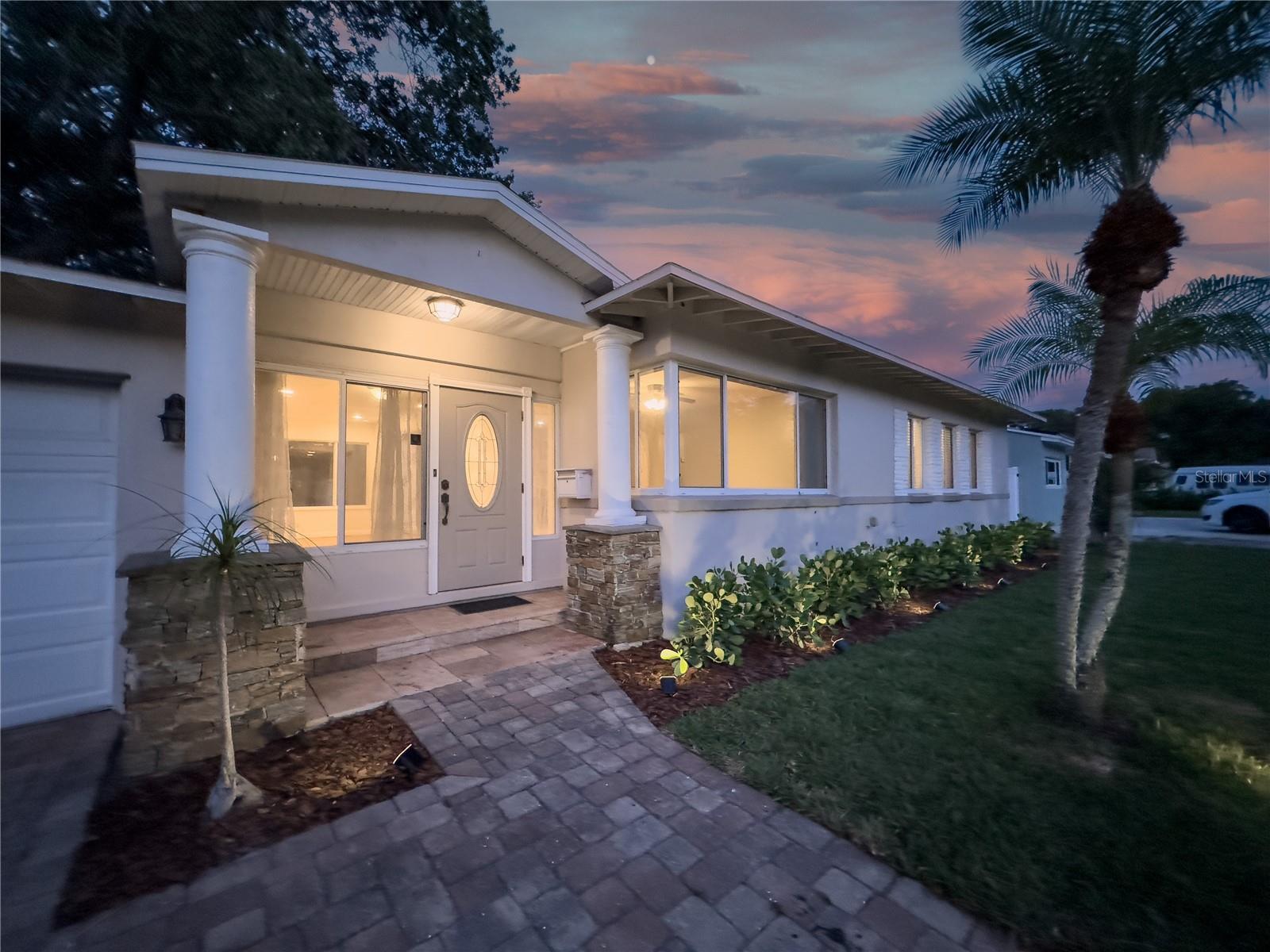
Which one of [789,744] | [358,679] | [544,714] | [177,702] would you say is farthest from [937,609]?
[177,702]

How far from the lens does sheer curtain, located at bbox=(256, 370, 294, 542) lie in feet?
15.0

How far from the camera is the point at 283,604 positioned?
10.4ft

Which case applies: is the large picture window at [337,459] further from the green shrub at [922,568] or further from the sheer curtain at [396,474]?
the green shrub at [922,568]

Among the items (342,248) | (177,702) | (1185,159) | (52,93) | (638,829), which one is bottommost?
(638,829)

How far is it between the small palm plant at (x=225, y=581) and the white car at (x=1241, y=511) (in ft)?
72.7

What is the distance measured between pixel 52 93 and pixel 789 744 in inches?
359

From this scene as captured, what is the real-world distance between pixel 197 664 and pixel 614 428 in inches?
138

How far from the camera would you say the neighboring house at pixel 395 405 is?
133 inches

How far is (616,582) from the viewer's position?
4715 mm

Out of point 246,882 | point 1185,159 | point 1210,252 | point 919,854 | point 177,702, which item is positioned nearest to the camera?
point 246,882

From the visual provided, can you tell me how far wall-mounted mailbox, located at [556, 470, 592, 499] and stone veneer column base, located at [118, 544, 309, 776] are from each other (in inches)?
117

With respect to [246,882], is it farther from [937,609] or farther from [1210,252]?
[1210,252]

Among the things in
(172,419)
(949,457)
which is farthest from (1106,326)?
(949,457)

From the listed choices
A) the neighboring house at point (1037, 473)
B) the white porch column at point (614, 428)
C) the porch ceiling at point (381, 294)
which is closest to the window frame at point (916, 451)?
the white porch column at point (614, 428)
